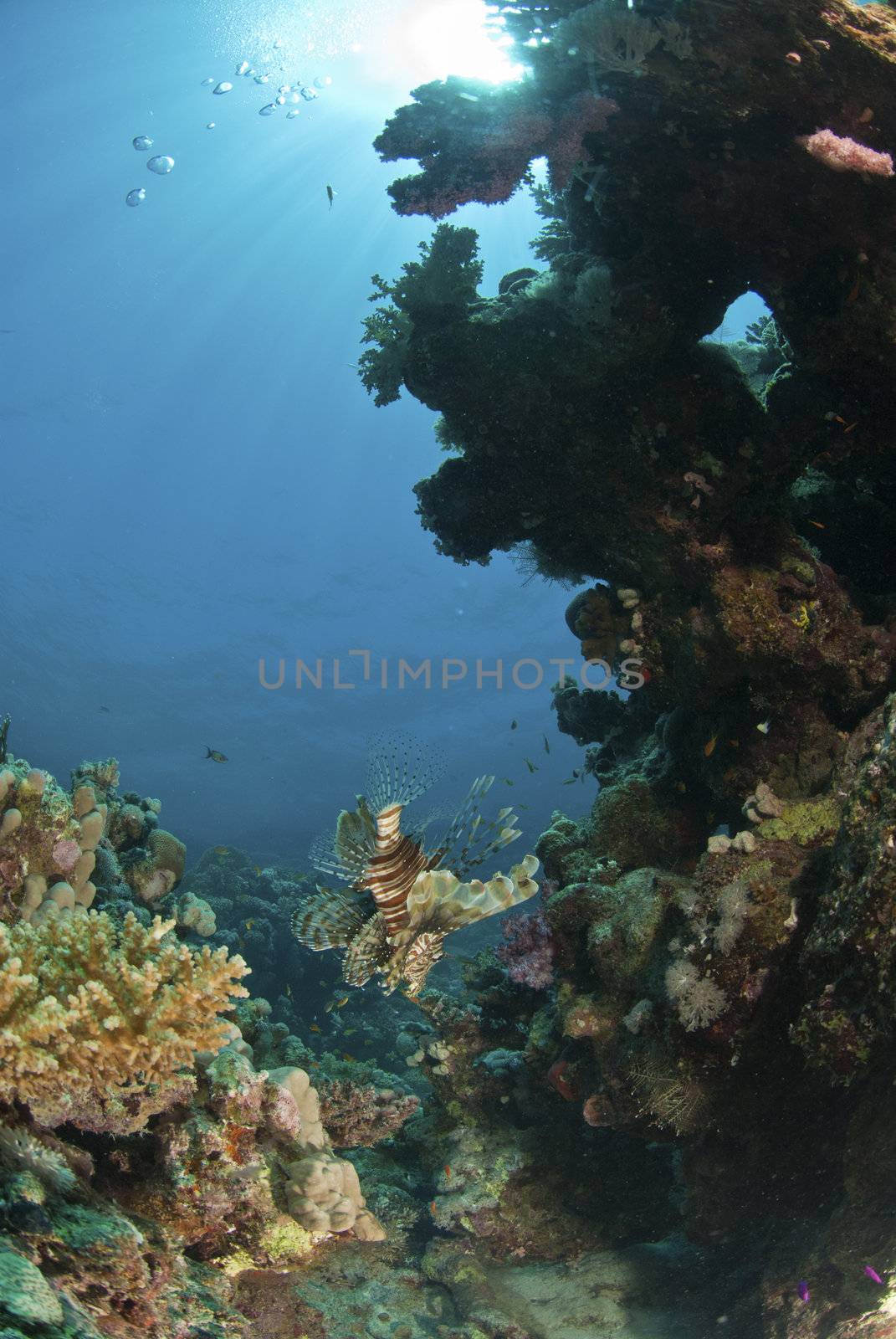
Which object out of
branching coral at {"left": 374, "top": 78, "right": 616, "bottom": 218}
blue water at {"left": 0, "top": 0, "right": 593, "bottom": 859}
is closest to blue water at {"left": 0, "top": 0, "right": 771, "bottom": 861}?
blue water at {"left": 0, "top": 0, "right": 593, "bottom": 859}

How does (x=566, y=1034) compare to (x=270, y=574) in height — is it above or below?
below

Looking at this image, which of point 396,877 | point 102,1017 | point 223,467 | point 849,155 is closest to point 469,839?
point 396,877

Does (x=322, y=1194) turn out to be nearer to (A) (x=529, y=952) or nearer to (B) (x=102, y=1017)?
(B) (x=102, y=1017)

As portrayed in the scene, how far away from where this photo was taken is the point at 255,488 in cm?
4816

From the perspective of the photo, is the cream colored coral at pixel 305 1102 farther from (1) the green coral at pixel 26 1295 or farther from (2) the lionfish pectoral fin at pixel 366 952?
(1) the green coral at pixel 26 1295

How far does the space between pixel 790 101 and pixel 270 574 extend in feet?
167

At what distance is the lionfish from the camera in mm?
3996

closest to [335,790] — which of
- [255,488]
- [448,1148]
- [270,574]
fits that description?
[270,574]

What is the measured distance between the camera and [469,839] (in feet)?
15.0

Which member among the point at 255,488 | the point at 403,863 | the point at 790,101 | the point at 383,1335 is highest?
the point at 255,488

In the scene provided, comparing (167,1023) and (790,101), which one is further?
(790,101)

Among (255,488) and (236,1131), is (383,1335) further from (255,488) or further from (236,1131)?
(255,488)

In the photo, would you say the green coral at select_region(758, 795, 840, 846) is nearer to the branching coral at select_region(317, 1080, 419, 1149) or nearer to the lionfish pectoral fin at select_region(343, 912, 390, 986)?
the lionfish pectoral fin at select_region(343, 912, 390, 986)

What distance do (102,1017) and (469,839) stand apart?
2.64 metres
